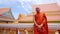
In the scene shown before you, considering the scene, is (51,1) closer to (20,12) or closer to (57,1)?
(57,1)

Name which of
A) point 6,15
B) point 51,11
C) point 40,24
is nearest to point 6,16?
point 6,15

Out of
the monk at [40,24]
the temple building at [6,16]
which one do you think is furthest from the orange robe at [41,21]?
the temple building at [6,16]

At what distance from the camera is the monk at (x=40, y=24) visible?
1963 mm

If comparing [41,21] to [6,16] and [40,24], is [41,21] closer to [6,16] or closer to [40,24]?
[40,24]

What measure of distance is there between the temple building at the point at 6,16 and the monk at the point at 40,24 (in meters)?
0.39

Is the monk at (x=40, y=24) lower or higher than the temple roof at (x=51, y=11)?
lower

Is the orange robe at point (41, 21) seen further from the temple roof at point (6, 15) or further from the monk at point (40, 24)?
the temple roof at point (6, 15)

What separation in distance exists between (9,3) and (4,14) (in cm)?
20

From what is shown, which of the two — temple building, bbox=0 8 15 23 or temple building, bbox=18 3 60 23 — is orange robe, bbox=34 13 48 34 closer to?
temple building, bbox=18 3 60 23

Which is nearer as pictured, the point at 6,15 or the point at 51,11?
the point at 51,11

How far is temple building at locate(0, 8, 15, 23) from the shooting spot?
2.17 m

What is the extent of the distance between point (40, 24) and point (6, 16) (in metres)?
0.58

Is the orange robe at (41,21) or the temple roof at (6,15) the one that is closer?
the orange robe at (41,21)

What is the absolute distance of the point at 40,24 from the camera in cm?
199
